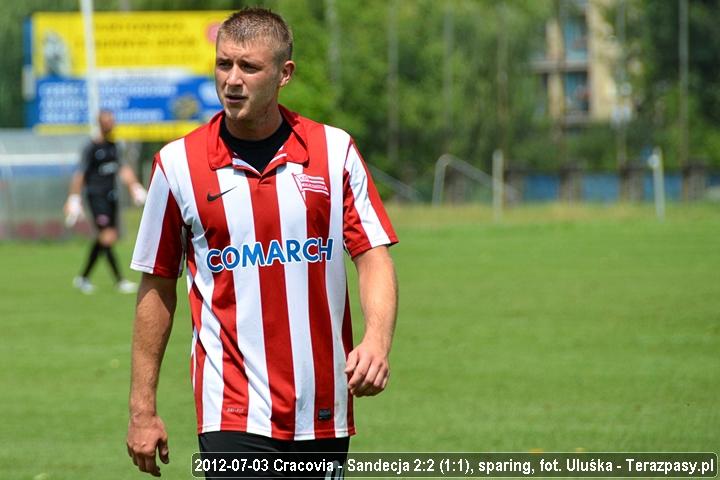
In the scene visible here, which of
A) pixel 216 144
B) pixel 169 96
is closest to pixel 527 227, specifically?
pixel 169 96

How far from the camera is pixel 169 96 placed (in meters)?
42.1

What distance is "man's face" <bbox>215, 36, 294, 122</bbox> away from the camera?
4.47m

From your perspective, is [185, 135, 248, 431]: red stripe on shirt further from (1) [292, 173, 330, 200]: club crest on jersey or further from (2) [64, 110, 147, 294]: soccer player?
(2) [64, 110, 147, 294]: soccer player

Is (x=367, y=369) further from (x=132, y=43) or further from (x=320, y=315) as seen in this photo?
(x=132, y=43)

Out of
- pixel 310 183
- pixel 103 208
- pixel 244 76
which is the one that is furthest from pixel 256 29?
pixel 103 208

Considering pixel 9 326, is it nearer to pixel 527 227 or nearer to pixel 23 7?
pixel 527 227

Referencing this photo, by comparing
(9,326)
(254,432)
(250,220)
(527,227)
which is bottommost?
(527,227)

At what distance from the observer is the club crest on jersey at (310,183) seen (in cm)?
455

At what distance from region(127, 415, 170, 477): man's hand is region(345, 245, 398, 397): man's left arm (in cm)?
61

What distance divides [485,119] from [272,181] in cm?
5892

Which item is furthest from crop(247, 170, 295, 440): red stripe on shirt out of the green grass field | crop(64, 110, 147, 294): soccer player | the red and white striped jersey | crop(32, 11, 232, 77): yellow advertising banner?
crop(32, 11, 232, 77): yellow advertising banner

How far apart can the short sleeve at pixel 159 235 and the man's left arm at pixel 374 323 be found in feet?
1.82

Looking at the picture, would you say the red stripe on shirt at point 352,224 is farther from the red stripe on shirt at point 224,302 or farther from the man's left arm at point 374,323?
the red stripe on shirt at point 224,302

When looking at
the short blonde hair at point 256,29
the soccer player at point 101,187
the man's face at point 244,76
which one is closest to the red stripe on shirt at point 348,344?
the man's face at point 244,76
